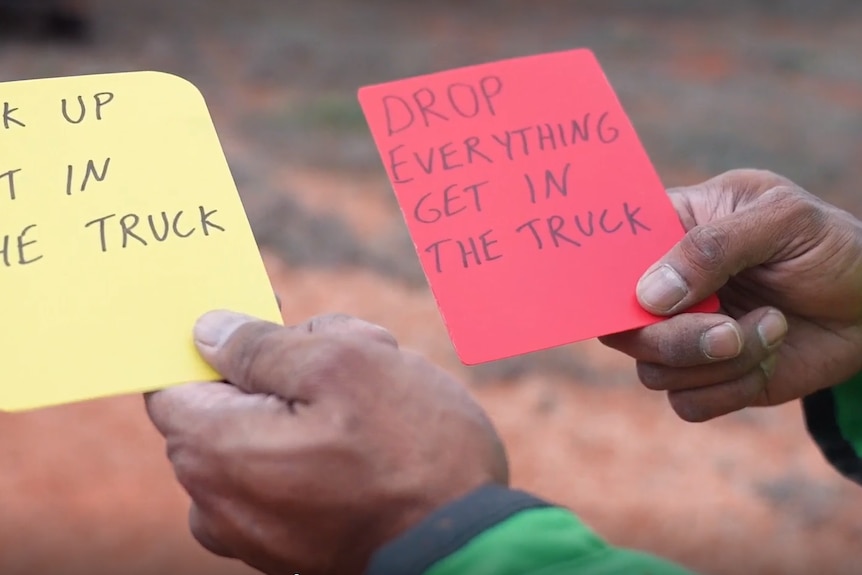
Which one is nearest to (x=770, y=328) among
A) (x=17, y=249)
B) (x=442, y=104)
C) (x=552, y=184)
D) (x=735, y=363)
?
(x=735, y=363)

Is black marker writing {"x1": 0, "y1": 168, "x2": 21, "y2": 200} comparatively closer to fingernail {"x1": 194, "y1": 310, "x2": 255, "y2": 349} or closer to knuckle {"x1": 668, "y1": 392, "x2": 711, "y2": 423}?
fingernail {"x1": 194, "y1": 310, "x2": 255, "y2": 349}

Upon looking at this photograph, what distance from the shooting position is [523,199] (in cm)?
85

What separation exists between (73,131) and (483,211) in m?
0.40

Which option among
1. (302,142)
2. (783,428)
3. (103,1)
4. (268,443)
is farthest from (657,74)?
(268,443)

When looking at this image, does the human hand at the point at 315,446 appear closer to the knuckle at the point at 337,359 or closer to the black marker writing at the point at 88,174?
the knuckle at the point at 337,359

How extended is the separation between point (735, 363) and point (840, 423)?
296 mm

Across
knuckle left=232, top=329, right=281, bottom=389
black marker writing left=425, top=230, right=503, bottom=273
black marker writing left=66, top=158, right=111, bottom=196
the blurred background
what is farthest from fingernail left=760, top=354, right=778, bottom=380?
the blurred background

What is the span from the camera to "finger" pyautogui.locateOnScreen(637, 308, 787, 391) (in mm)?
874

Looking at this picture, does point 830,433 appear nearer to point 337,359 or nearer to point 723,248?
point 723,248

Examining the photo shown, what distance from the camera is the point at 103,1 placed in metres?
5.64

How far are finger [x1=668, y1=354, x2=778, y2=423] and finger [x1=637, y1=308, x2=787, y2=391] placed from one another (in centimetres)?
1

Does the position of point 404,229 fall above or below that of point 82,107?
above

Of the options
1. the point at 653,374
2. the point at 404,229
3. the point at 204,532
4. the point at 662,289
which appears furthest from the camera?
the point at 404,229

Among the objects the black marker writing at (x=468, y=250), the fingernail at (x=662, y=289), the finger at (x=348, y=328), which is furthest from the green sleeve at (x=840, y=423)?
the finger at (x=348, y=328)
